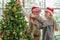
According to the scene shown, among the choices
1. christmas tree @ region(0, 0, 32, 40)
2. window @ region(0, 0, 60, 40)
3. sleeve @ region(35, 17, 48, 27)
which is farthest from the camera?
window @ region(0, 0, 60, 40)

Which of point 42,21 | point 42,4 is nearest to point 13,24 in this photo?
point 42,21

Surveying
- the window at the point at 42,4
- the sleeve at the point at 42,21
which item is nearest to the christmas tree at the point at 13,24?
the sleeve at the point at 42,21

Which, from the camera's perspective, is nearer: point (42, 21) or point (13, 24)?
point (13, 24)

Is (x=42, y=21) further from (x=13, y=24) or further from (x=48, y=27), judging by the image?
(x=13, y=24)

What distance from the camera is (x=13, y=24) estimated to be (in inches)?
79.0

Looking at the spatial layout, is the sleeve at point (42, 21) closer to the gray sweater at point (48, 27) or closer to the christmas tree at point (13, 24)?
the gray sweater at point (48, 27)

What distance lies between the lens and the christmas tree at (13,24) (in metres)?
2.00

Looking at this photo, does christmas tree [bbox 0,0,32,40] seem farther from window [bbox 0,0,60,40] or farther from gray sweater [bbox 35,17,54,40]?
window [bbox 0,0,60,40]

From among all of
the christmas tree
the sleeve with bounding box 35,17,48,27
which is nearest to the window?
the sleeve with bounding box 35,17,48,27

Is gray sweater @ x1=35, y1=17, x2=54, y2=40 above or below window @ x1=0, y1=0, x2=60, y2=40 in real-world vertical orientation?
below

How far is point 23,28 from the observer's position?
204 centimetres

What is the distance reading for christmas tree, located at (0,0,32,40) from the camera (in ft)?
6.56

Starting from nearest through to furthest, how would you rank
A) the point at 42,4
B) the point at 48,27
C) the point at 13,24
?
the point at 13,24 < the point at 48,27 < the point at 42,4

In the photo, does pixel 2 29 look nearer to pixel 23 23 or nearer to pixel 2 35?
pixel 2 35
